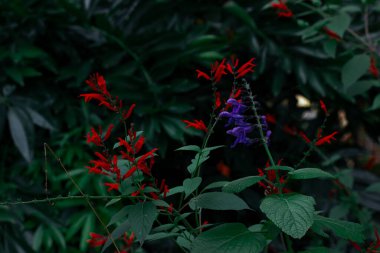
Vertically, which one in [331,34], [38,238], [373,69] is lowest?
[38,238]

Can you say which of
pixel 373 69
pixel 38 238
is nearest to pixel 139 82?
pixel 38 238

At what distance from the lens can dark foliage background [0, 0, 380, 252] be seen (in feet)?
5.77

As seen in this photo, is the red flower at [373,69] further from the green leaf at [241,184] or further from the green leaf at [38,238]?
the green leaf at [38,238]

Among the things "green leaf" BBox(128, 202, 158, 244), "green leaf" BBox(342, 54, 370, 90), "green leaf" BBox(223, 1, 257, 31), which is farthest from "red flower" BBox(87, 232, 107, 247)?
"green leaf" BBox(223, 1, 257, 31)

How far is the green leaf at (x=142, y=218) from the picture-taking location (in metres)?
0.70

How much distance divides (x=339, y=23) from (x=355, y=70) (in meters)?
0.13

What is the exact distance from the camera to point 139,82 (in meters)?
1.81

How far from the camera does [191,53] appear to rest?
185 centimetres

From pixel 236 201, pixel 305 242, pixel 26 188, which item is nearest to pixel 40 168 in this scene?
pixel 26 188

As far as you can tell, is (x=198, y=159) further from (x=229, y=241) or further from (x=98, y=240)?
(x=98, y=240)

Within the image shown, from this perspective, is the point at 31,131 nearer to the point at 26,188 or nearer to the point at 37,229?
the point at 26,188

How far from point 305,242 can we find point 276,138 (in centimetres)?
41

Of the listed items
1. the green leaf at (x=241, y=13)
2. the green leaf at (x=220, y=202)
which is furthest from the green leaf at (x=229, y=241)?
the green leaf at (x=241, y=13)

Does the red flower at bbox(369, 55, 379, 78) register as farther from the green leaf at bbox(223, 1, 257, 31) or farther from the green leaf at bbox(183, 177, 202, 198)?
the green leaf at bbox(183, 177, 202, 198)
